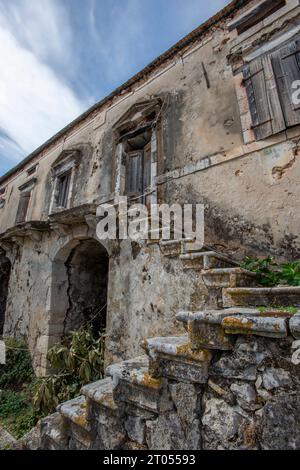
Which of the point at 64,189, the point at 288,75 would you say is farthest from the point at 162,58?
the point at 64,189

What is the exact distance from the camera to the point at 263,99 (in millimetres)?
4246

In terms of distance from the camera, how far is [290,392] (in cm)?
108

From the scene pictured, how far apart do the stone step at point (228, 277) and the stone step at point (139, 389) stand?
1084 millimetres

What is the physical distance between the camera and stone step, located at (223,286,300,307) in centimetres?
173

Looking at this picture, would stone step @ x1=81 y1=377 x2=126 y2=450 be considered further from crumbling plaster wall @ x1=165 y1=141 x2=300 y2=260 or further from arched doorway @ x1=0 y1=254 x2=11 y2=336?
arched doorway @ x1=0 y1=254 x2=11 y2=336

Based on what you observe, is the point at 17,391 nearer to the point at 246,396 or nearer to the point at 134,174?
the point at 246,396

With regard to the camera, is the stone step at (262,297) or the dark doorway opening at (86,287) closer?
the stone step at (262,297)

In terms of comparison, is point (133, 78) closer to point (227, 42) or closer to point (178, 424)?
point (227, 42)

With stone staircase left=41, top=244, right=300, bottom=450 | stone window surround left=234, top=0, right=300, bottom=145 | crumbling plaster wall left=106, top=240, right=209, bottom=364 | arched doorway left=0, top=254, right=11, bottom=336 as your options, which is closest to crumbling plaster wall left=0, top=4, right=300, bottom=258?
stone window surround left=234, top=0, right=300, bottom=145

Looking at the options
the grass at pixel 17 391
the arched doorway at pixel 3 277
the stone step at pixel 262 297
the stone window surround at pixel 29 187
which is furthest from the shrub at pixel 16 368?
the stone window surround at pixel 29 187

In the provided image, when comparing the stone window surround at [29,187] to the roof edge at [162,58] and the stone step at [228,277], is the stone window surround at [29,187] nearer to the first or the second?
the roof edge at [162,58]

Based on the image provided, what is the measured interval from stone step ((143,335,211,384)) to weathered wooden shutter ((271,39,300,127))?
4.04 metres

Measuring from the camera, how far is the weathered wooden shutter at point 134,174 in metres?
6.47
